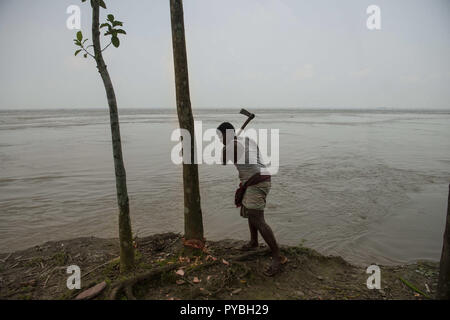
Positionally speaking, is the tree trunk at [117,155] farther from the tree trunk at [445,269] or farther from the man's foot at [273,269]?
the tree trunk at [445,269]

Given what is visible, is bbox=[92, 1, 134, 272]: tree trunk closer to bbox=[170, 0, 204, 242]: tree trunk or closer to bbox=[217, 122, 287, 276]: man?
bbox=[170, 0, 204, 242]: tree trunk

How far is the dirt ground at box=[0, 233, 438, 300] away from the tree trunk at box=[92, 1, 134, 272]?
0.25m

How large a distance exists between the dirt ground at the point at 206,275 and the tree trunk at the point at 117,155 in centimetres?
25

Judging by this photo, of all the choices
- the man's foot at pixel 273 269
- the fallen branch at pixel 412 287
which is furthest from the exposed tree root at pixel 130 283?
the fallen branch at pixel 412 287

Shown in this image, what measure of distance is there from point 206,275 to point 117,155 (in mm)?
1865

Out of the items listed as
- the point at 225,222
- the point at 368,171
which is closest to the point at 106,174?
the point at 225,222

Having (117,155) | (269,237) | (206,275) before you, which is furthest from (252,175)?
(117,155)

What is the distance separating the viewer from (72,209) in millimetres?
6828

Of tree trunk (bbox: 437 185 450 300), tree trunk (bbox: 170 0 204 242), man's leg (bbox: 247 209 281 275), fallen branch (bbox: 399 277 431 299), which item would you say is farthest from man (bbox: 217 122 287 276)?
tree trunk (bbox: 437 185 450 300)

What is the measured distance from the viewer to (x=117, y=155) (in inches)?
138

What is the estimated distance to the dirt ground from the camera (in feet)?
11.2

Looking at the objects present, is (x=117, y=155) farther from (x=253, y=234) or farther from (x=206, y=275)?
(x=253, y=234)

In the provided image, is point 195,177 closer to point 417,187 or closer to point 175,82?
point 175,82
